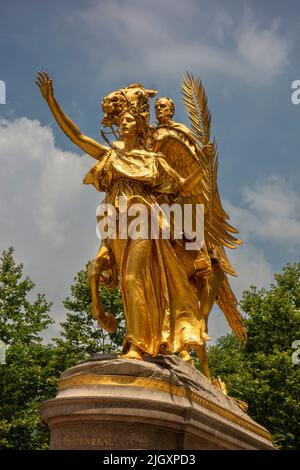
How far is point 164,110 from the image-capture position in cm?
1202

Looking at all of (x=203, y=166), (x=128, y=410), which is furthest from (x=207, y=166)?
(x=128, y=410)

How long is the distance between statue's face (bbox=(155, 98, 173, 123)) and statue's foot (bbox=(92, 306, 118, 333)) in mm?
3770

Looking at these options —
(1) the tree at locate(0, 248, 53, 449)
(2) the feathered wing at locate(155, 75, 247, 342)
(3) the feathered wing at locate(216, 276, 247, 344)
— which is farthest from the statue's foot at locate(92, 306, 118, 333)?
(1) the tree at locate(0, 248, 53, 449)

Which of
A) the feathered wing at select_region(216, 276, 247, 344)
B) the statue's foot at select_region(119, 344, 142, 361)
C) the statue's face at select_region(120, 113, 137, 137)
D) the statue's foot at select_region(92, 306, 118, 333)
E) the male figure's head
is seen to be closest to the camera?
A: the statue's foot at select_region(119, 344, 142, 361)

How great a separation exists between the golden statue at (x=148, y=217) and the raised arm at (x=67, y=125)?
0.05 feet

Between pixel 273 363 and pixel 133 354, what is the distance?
16.6 metres

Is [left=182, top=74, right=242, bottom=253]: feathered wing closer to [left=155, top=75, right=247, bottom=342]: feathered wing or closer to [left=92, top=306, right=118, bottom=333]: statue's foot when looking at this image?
[left=155, top=75, right=247, bottom=342]: feathered wing

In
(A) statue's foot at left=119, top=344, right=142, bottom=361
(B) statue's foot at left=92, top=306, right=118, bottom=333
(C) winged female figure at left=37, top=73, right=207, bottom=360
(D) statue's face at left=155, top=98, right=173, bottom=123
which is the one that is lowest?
(A) statue's foot at left=119, top=344, right=142, bottom=361

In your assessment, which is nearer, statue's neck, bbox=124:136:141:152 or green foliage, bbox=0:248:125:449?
statue's neck, bbox=124:136:141:152

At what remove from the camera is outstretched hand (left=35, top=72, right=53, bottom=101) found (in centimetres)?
998

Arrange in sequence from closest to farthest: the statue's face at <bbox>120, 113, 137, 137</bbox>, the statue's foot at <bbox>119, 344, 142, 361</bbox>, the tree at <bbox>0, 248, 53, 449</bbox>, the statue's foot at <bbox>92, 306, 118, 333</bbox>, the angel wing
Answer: the statue's foot at <bbox>119, 344, 142, 361</bbox> → the statue's foot at <bbox>92, 306, 118, 333</bbox> → the statue's face at <bbox>120, 113, 137, 137</bbox> → the angel wing → the tree at <bbox>0, 248, 53, 449</bbox>

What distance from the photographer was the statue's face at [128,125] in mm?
9898

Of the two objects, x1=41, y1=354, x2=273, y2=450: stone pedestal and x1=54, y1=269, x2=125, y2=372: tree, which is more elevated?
x1=54, y1=269, x2=125, y2=372: tree

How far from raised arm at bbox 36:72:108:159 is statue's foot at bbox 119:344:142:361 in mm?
2874
